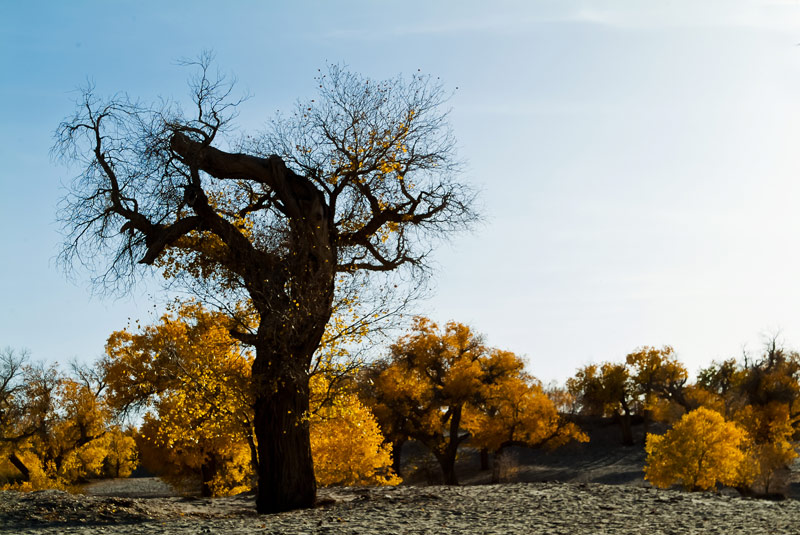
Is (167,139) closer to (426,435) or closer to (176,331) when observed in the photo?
(176,331)

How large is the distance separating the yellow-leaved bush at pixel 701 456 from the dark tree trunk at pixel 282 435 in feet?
74.3

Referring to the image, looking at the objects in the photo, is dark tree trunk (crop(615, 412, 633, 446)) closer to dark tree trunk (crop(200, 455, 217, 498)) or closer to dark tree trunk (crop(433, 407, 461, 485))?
dark tree trunk (crop(433, 407, 461, 485))

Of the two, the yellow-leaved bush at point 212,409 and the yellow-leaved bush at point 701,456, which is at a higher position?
the yellow-leaved bush at point 212,409

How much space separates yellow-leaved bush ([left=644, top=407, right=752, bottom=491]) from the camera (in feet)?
99.5

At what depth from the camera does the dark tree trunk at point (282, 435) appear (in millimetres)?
13633

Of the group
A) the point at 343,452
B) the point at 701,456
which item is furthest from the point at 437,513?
the point at 701,456

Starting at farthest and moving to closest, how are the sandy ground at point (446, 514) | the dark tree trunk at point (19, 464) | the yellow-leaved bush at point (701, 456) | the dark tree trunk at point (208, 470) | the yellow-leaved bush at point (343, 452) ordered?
the dark tree trunk at point (19, 464), the dark tree trunk at point (208, 470), the yellow-leaved bush at point (701, 456), the yellow-leaved bush at point (343, 452), the sandy ground at point (446, 514)

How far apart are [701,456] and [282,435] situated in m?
23.5

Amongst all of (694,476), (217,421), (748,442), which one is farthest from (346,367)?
(748,442)

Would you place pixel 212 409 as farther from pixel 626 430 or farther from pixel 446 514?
pixel 626 430

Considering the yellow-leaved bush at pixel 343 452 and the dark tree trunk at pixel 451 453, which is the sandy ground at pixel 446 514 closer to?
the yellow-leaved bush at pixel 343 452

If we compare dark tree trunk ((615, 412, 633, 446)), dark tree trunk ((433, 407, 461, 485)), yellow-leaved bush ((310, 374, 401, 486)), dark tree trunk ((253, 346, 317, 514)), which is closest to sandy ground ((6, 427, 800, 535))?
dark tree trunk ((253, 346, 317, 514))

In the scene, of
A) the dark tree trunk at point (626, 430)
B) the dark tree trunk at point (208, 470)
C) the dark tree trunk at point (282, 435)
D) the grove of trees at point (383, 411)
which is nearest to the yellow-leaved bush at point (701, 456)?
the grove of trees at point (383, 411)

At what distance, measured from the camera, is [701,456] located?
101 ft
